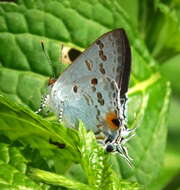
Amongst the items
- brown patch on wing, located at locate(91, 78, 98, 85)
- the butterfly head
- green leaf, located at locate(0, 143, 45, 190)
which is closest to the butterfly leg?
brown patch on wing, located at locate(91, 78, 98, 85)

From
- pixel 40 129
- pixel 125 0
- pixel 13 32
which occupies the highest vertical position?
pixel 125 0

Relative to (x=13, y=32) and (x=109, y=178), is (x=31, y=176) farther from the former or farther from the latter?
(x=13, y=32)

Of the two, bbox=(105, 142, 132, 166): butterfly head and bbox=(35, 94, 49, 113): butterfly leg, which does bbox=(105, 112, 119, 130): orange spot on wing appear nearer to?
bbox=(105, 142, 132, 166): butterfly head

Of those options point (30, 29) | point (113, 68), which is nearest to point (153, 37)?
point (113, 68)

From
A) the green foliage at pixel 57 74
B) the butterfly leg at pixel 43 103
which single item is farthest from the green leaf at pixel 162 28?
the butterfly leg at pixel 43 103

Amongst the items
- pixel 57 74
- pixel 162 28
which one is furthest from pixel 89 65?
pixel 162 28

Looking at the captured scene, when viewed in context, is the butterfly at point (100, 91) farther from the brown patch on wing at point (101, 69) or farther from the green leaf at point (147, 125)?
the green leaf at point (147, 125)

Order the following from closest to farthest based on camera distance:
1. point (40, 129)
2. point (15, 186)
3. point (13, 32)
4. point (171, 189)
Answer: point (15, 186) < point (40, 129) < point (13, 32) < point (171, 189)

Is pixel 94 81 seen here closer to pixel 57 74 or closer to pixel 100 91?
pixel 100 91
